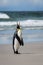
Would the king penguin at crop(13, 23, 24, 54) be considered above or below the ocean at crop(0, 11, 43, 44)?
above

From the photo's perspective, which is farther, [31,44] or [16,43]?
[31,44]

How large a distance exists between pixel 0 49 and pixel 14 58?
257cm

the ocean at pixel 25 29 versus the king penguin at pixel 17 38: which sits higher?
the king penguin at pixel 17 38

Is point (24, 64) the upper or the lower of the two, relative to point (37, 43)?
upper

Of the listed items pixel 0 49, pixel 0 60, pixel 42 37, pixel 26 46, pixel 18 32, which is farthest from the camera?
pixel 42 37

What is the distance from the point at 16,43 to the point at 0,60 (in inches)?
64.2

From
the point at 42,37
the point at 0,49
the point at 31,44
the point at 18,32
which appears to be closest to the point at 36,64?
the point at 18,32

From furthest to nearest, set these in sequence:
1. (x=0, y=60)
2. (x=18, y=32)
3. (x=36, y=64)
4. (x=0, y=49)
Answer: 1. (x=0, y=49)
2. (x=18, y=32)
3. (x=0, y=60)
4. (x=36, y=64)

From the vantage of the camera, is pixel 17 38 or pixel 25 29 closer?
pixel 17 38

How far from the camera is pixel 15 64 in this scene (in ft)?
26.1

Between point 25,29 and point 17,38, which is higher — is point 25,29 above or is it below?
below

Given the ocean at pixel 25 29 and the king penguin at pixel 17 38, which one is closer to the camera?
the king penguin at pixel 17 38

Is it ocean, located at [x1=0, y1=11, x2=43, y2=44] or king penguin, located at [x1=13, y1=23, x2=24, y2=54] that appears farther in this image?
ocean, located at [x1=0, y1=11, x2=43, y2=44]

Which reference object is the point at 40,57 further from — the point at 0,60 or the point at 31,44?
the point at 31,44
